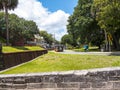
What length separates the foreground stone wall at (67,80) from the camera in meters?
5.57

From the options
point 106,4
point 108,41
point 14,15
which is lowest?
point 108,41

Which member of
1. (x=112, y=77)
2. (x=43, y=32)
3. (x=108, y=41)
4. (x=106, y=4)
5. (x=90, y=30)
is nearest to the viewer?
(x=112, y=77)

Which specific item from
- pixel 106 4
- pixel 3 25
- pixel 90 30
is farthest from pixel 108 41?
pixel 3 25

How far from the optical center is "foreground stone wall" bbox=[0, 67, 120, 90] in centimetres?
557

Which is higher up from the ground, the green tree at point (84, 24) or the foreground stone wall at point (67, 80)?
the green tree at point (84, 24)

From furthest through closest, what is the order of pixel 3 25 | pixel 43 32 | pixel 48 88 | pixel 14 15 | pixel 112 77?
pixel 43 32 < pixel 14 15 < pixel 3 25 < pixel 48 88 < pixel 112 77

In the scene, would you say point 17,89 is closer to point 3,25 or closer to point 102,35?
point 102,35

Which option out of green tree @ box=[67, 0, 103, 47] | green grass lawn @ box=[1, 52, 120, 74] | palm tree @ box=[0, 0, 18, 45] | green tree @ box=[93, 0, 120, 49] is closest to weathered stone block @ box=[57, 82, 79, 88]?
green grass lawn @ box=[1, 52, 120, 74]

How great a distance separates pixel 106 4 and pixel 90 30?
18993 millimetres

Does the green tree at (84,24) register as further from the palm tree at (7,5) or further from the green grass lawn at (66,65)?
the green grass lawn at (66,65)

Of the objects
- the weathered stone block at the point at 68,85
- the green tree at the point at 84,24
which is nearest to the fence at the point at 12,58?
the weathered stone block at the point at 68,85

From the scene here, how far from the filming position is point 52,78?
19.4 ft

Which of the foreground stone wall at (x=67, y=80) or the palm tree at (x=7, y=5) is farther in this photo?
the palm tree at (x=7, y=5)

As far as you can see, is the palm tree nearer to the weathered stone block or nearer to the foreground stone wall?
the foreground stone wall
